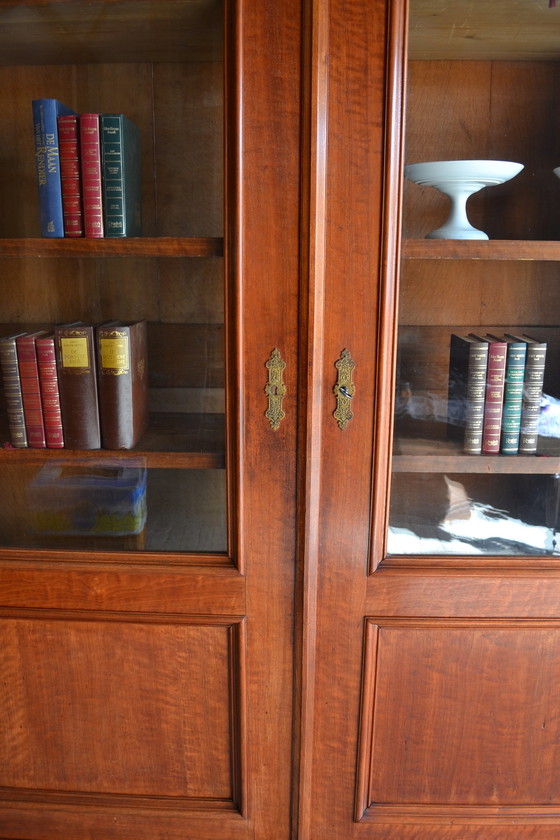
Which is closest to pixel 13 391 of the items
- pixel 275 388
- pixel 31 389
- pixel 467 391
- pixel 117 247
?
pixel 31 389

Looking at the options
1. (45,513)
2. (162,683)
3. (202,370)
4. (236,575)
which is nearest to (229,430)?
(202,370)

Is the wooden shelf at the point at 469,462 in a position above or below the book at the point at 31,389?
below

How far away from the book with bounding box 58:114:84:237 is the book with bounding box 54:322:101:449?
160 millimetres

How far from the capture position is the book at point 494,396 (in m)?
1.12

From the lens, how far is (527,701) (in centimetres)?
120

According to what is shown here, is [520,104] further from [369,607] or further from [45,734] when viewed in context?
[45,734]

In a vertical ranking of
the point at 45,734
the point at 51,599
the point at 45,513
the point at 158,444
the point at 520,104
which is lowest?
the point at 45,734

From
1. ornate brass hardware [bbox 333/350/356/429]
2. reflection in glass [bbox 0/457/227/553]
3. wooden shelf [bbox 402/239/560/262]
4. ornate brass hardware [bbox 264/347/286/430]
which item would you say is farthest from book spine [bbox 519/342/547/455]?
reflection in glass [bbox 0/457/227/553]

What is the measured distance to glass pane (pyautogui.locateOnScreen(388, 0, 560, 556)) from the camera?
1.04 metres

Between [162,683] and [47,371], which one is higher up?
[47,371]

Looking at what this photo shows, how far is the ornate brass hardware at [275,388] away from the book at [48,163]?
40 centimetres

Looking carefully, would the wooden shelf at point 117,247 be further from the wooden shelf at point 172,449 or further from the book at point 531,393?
the book at point 531,393

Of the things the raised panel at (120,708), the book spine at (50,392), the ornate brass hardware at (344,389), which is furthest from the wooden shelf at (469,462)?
the book spine at (50,392)

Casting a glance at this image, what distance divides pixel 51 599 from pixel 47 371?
15.8 inches
